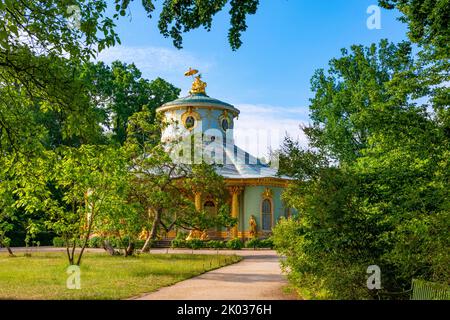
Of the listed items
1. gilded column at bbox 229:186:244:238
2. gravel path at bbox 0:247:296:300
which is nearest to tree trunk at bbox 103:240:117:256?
gravel path at bbox 0:247:296:300

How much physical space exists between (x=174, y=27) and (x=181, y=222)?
17269 mm

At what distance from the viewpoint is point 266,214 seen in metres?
36.8

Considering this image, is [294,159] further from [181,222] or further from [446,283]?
[181,222]

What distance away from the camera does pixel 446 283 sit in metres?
7.33

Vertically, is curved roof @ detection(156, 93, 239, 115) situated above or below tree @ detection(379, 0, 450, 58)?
above

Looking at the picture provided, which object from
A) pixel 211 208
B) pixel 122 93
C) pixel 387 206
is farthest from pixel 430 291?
pixel 122 93

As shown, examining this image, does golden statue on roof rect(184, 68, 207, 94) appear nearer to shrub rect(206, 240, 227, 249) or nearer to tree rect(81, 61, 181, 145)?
tree rect(81, 61, 181, 145)

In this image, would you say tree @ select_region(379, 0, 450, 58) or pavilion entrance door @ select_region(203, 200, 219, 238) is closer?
tree @ select_region(379, 0, 450, 58)

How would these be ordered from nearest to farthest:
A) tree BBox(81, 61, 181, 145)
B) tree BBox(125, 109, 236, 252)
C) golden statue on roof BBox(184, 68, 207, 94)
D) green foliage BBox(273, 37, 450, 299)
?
green foliage BBox(273, 37, 450, 299) → tree BBox(125, 109, 236, 252) → golden statue on roof BBox(184, 68, 207, 94) → tree BBox(81, 61, 181, 145)

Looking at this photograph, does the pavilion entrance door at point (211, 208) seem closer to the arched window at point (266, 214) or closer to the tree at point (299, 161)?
the arched window at point (266, 214)

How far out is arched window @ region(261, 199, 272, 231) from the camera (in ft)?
120

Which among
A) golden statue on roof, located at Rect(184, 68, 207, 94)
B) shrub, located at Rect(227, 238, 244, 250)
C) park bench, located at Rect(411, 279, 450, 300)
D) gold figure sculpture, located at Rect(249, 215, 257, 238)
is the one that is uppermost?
golden statue on roof, located at Rect(184, 68, 207, 94)

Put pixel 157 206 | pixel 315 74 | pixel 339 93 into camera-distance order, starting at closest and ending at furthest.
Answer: pixel 157 206
pixel 339 93
pixel 315 74
